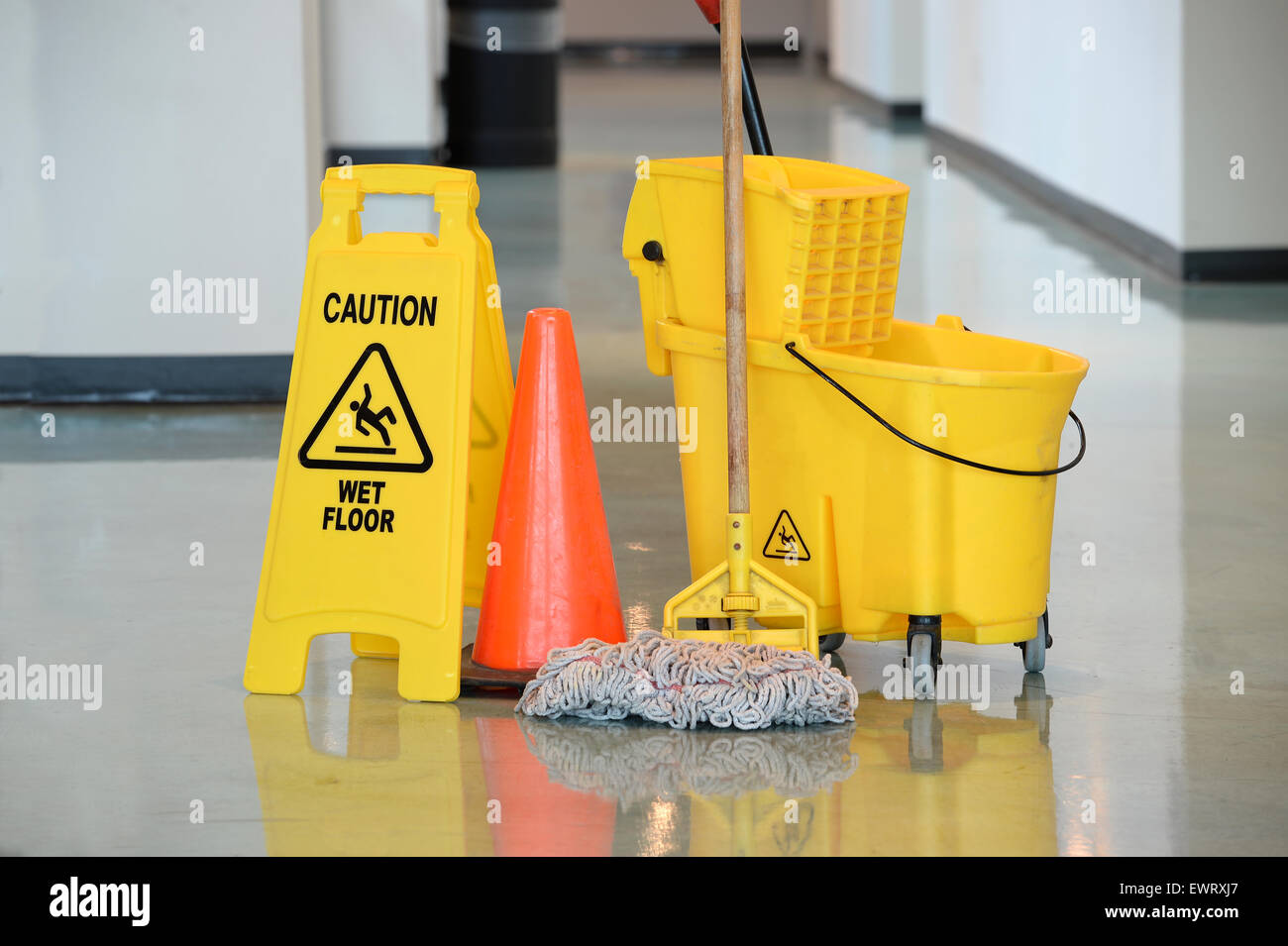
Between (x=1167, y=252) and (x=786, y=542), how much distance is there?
18.9 feet

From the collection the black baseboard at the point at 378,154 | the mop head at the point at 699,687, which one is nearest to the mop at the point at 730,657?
the mop head at the point at 699,687

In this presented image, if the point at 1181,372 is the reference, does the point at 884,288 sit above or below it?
above

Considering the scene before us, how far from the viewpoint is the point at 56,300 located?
569 centimetres

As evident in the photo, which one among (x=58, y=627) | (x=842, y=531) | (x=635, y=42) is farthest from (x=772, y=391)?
(x=635, y=42)

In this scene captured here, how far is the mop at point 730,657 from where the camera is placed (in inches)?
112

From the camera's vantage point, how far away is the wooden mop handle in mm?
2986

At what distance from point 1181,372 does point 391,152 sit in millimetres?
6893

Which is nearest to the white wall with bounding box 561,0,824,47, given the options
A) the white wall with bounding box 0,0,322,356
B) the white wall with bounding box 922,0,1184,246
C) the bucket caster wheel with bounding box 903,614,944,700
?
the white wall with bounding box 922,0,1184,246

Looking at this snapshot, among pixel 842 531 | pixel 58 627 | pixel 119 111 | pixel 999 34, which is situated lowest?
pixel 58 627

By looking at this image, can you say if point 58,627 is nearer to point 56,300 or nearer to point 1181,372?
point 56,300

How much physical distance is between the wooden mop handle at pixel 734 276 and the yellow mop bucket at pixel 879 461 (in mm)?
91

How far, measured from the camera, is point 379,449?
3076mm

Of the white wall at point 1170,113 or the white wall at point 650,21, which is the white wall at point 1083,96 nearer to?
the white wall at point 1170,113

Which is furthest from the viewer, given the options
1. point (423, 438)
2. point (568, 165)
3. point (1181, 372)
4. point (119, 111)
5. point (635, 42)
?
point (635, 42)
